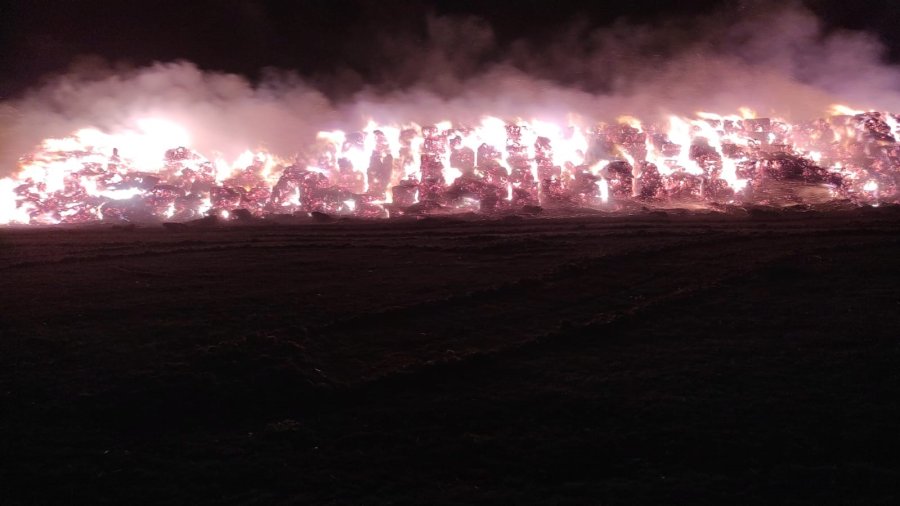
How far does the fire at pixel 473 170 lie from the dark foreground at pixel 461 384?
2111cm

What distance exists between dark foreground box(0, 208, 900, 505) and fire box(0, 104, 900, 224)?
21.1 meters

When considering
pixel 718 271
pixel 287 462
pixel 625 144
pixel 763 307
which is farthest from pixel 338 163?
pixel 287 462

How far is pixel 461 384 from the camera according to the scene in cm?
880

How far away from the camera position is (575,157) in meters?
45.2

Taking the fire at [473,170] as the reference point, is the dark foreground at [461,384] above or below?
below

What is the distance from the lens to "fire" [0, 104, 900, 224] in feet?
127

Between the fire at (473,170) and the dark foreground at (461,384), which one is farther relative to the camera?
the fire at (473,170)

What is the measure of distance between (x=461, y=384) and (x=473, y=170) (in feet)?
115

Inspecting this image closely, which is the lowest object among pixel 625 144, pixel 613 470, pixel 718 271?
pixel 613 470

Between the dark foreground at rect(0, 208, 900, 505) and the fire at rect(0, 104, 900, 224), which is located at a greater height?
the fire at rect(0, 104, 900, 224)

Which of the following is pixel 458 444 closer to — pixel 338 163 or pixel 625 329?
pixel 625 329

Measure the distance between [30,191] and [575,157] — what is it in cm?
4040

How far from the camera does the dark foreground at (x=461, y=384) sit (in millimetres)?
6227

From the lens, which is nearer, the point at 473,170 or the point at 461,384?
the point at 461,384
